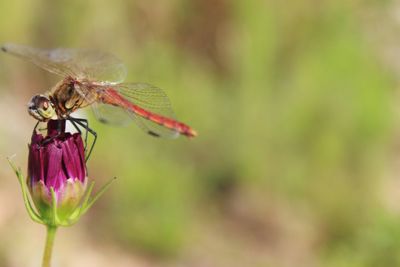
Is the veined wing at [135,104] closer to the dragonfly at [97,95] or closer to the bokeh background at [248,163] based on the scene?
the dragonfly at [97,95]

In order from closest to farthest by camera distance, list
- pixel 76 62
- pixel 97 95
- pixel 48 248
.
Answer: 1. pixel 48 248
2. pixel 97 95
3. pixel 76 62

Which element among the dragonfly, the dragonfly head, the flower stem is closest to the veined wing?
the dragonfly

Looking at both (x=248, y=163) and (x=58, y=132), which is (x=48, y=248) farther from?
(x=248, y=163)

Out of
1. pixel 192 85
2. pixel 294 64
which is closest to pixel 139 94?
pixel 192 85

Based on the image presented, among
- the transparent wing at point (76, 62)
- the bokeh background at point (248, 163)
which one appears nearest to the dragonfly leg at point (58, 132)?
the transparent wing at point (76, 62)

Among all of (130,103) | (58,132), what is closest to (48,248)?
(58,132)

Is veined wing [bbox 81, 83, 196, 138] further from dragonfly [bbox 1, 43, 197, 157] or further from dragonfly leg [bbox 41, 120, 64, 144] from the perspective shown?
dragonfly leg [bbox 41, 120, 64, 144]
